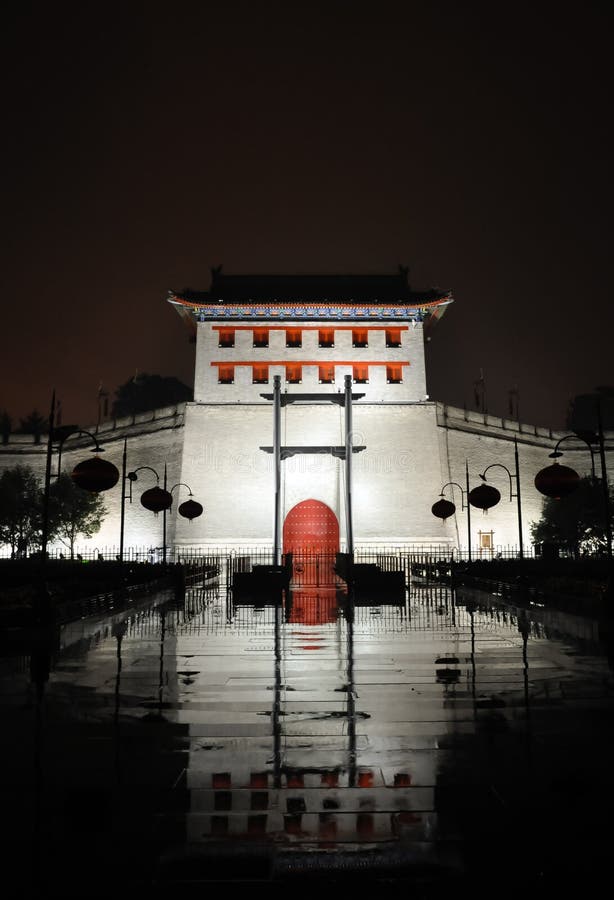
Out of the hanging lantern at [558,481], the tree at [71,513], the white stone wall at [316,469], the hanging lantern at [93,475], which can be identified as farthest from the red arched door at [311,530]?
the hanging lantern at [558,481]

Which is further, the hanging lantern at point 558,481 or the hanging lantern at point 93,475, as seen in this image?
the hanging lantern at point 93,475

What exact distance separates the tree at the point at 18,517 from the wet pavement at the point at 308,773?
2938 centimetres

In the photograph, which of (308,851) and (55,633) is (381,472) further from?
(308,851)

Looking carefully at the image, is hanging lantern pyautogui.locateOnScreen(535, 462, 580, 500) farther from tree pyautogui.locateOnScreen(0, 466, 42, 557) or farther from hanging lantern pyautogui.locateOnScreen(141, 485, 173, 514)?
tree pyautogui.locateOnScreen(0, 466, 42, 557)

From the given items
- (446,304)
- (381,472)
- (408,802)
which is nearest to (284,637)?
(408,802)

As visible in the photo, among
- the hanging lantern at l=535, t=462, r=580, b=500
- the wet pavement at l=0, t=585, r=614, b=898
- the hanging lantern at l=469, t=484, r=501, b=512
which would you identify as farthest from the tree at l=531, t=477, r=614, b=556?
the wet pavement at l=0, t=585, r=614, b=898

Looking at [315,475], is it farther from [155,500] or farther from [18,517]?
[155,500]

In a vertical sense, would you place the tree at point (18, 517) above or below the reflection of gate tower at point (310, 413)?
Answer: below

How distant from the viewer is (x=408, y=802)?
3279 millimetres

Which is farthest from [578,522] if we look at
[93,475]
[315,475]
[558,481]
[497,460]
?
[93,475]

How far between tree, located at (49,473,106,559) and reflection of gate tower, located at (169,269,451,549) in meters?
5.42

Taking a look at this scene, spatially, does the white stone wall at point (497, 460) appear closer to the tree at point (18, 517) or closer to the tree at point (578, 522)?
the tree at point (578, 522)

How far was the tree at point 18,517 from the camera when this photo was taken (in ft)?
114

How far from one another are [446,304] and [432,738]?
1398 inches
